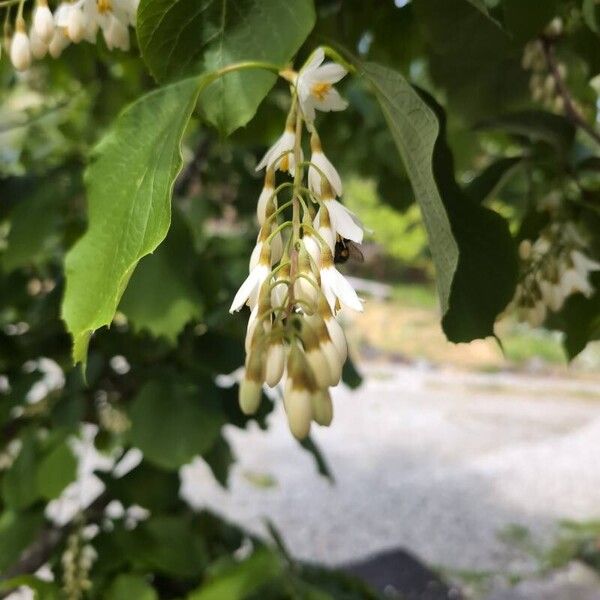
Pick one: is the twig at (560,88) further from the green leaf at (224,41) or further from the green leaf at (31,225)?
the green leaf at (31,225)

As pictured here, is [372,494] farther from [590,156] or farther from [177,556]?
[590,156]

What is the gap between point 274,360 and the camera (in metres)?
0.35

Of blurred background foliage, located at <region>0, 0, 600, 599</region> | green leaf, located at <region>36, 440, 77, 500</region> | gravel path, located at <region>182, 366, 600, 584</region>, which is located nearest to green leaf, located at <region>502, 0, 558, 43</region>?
blurred background foliage, located at <region>0, 0, 600, 599</region>

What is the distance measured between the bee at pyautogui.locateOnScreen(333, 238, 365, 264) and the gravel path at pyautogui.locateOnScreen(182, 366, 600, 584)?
248cm

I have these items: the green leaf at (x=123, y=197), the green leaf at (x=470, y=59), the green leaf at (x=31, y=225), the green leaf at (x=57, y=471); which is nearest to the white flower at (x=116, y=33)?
the green leaf at (x=123, y=197)

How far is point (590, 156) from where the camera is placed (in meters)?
0.82

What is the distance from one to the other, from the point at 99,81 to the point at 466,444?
2.94 metres

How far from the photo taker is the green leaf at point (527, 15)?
1.84 ft

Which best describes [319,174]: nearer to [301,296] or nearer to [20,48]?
[301,296]

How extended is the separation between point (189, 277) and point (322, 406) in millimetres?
527

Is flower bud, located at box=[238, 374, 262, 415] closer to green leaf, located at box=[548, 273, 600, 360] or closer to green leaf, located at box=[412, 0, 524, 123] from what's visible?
green leaf, located at box=[412, 0, 524, 123]

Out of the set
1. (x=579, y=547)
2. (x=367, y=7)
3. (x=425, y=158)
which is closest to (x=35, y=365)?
(x=367, y=7)

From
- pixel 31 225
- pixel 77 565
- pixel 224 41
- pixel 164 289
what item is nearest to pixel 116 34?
pixel 224 41

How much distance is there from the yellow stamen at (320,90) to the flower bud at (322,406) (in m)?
0.17
